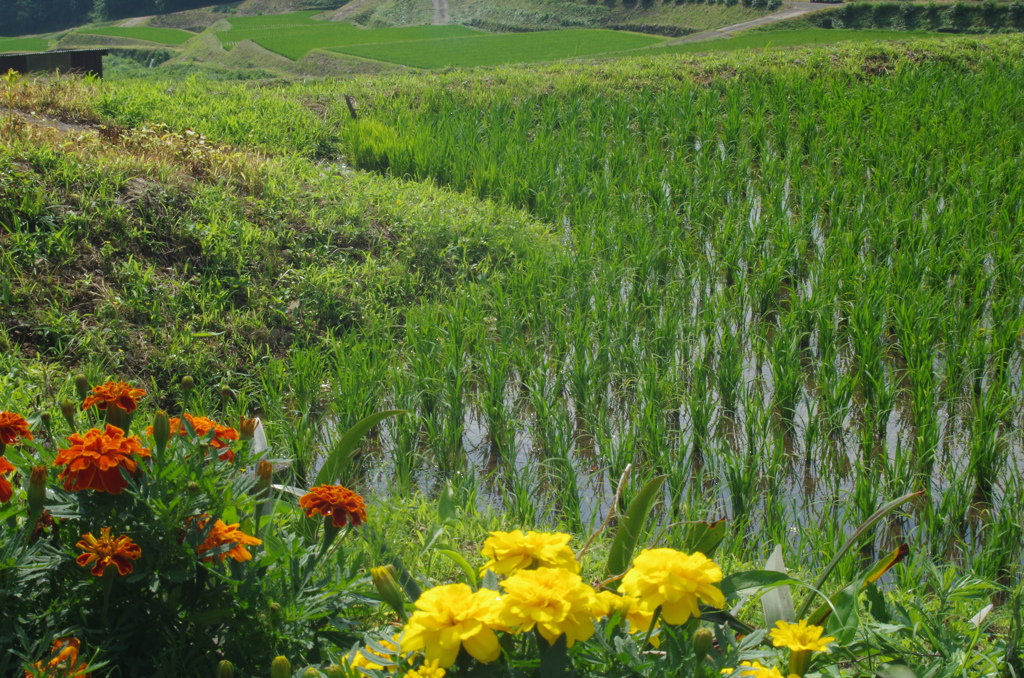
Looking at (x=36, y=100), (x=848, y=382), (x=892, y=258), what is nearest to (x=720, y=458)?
(x=848, y=382)

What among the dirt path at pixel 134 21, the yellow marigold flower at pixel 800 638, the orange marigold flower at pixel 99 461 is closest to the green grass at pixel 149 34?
the dirt path at pixel 134 21

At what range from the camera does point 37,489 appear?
1.12 m

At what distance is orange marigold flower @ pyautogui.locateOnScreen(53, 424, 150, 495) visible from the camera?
3.67 feet

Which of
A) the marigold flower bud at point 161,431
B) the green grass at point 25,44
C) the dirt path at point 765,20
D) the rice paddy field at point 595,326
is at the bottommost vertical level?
the rice paddy field at point 595,326

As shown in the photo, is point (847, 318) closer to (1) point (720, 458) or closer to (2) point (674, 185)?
(1) point (720, 458)

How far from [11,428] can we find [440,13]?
3141 centimetres

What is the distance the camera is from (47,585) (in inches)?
49.8

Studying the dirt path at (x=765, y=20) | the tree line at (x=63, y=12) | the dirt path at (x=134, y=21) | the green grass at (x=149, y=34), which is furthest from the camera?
the tree line at (x=63, y=12)

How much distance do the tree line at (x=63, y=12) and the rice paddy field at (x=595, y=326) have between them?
35.0 meters

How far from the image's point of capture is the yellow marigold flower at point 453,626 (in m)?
0.87

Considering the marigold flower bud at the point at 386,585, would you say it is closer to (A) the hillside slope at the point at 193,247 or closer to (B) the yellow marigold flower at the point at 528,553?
(B) the yellow marigold flower at the point at 528,553

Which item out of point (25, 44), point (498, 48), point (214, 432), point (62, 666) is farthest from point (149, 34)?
point (62, 666)

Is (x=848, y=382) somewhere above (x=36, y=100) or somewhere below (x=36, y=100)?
below

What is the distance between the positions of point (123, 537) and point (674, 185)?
15.4 ft
